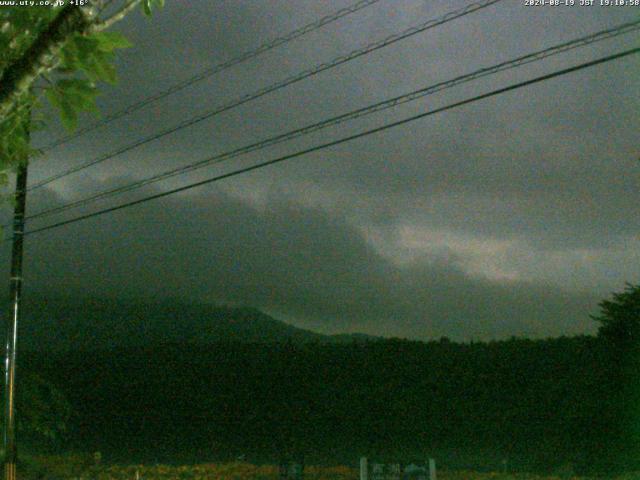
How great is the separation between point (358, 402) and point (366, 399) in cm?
22

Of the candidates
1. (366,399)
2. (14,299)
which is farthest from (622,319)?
(14,299)

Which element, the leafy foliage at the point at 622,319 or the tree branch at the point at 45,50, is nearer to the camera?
the tree branch at the point at 45,50

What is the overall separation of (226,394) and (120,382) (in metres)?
3.52

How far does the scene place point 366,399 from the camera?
67.3 ft

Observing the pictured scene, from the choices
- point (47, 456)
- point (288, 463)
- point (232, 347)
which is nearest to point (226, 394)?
point (232, 347)

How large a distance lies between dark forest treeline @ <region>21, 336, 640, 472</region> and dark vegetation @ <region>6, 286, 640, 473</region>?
0.09ft

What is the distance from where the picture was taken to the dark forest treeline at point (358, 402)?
17891 mm

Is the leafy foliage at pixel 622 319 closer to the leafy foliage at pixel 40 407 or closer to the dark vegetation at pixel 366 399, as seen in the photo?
the dark vegetation at pixel 366 399

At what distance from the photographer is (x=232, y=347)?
76.8 ft

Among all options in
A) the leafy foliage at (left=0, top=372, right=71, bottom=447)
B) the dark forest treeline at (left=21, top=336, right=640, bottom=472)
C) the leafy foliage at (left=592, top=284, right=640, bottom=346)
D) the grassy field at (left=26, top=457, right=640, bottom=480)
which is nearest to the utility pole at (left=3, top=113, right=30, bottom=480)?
the leafy foliage at (left=0, top=372, right=71, bottom=447)

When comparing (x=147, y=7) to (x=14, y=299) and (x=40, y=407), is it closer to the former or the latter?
(x=14, y=299)

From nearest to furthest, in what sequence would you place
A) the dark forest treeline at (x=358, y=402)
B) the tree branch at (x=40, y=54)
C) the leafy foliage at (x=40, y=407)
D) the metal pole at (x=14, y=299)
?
1. the tree branch at (x=40, y=54)
2. the metal pole at (x=14, y=299)
3. the dark forest treeline at (x=358, y=402)
4. the leafy foliage at (x=40, y=407)

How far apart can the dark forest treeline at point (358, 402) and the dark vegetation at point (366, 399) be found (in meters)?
0.03

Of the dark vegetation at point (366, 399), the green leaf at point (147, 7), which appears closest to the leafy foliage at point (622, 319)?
the dark vegetation at point (366, 399)
